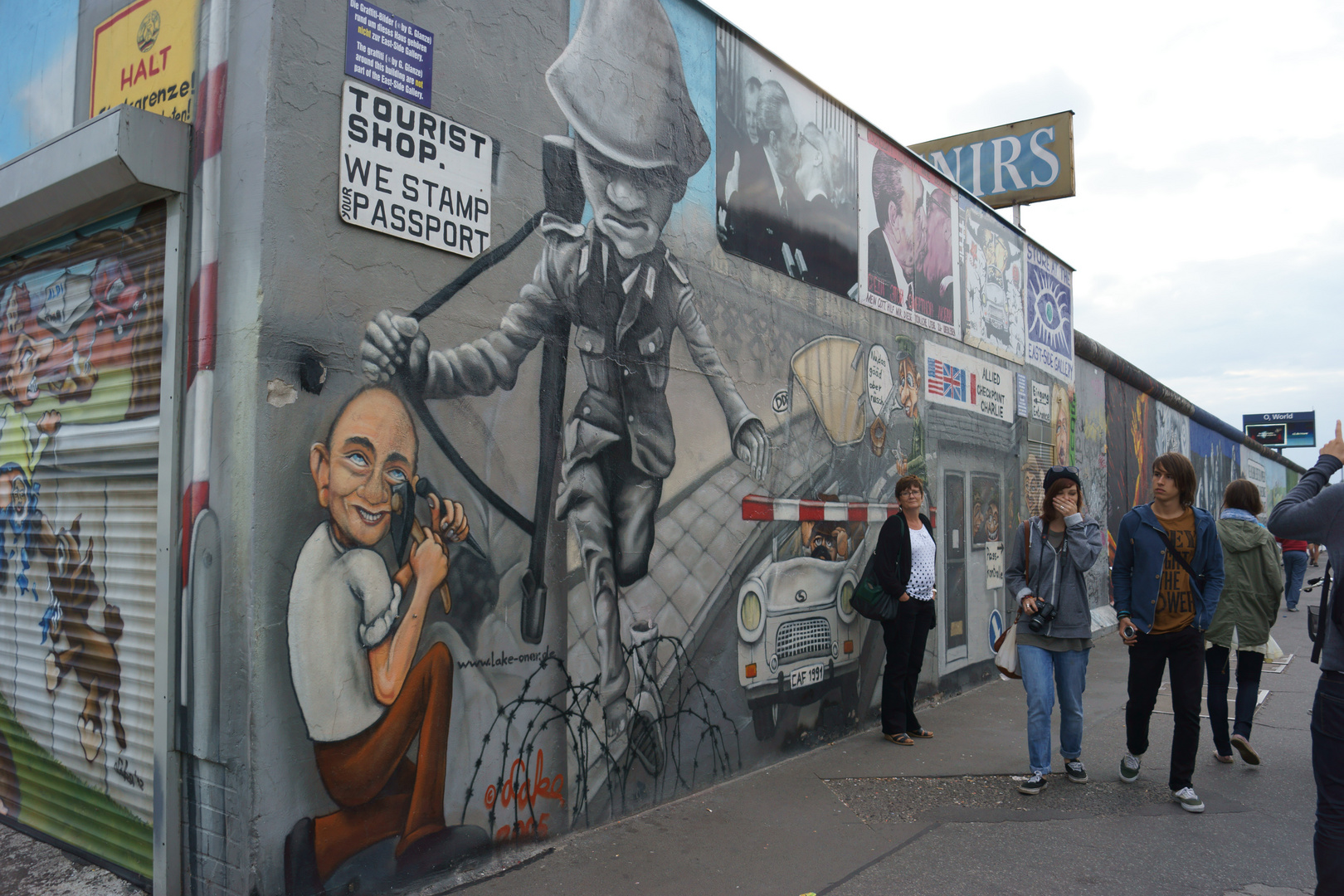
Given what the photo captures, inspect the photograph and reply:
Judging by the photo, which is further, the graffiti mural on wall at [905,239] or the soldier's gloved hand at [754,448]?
the graffiti mural on wall at [905,239]

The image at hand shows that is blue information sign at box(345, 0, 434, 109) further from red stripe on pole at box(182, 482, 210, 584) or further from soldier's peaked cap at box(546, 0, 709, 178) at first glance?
red stripe on pole at box(182, 482, 210, 584)

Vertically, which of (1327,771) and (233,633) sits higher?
(233,633)

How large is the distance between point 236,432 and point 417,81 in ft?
5.41

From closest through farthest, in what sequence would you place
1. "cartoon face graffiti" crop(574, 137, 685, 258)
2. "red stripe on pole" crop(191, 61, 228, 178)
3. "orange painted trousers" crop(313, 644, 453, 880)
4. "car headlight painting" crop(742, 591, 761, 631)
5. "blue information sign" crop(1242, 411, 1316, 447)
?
1. "orange painted trousers" crop(313, 644, 453, 880)
2. "red stripe on pole" crop(191, 61, 228, 178)
3. "cartoon face graffiti" crop(574, 137, 685, 258)
4. "car headlight painting" crop(742, 591, 761, 631)
5. "blue information sign" crop(1242, 411, 1316, 447)

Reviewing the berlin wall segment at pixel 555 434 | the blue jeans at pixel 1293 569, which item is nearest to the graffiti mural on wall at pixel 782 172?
the berlin wall segment at pixel 555 434

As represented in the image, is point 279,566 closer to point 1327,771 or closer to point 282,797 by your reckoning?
point 282,797

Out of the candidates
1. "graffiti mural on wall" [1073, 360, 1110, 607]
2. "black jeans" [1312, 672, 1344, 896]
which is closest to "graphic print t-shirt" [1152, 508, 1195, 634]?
"black jeans" [1312, 672, 1344, 896]

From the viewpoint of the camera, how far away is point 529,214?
13.7ft

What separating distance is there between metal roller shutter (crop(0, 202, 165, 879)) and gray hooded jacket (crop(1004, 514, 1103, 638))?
467 centimetres

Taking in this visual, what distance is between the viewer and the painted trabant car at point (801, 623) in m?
5.56

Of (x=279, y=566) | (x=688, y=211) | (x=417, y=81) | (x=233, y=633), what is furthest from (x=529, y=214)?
(x=233, y=633)

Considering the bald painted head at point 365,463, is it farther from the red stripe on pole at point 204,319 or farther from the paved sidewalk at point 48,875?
the paved sidewalk at point 48,875

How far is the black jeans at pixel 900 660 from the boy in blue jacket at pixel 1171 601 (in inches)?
58.7

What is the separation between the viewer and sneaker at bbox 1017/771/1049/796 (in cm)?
500
